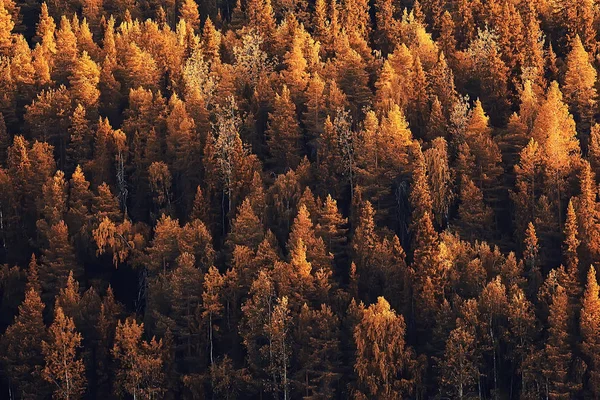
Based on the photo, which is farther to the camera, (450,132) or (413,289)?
(450,132)

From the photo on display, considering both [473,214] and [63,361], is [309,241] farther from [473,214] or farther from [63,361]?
[63,361]

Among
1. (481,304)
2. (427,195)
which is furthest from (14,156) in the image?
(481,304)

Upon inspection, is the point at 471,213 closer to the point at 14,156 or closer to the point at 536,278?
the point at 536,278

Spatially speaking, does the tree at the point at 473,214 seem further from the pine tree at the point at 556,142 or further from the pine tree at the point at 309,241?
the pine tree at the point at 309,241

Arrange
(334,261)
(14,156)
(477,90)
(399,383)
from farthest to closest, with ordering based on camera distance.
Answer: (477,90) → (14,156) → (334,261) → (399,383)

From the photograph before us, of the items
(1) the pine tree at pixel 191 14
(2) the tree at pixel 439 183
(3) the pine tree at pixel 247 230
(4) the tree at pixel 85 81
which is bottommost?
(3) the pine tree at pixel 247 230

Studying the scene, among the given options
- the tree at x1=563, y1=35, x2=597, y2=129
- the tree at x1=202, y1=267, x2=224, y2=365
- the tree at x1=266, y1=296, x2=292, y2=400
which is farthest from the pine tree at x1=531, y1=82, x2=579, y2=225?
the tree at x1=202, y1=267, x2=224, y2=365

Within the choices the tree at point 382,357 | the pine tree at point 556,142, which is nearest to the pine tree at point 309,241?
the tree at point 382,357
